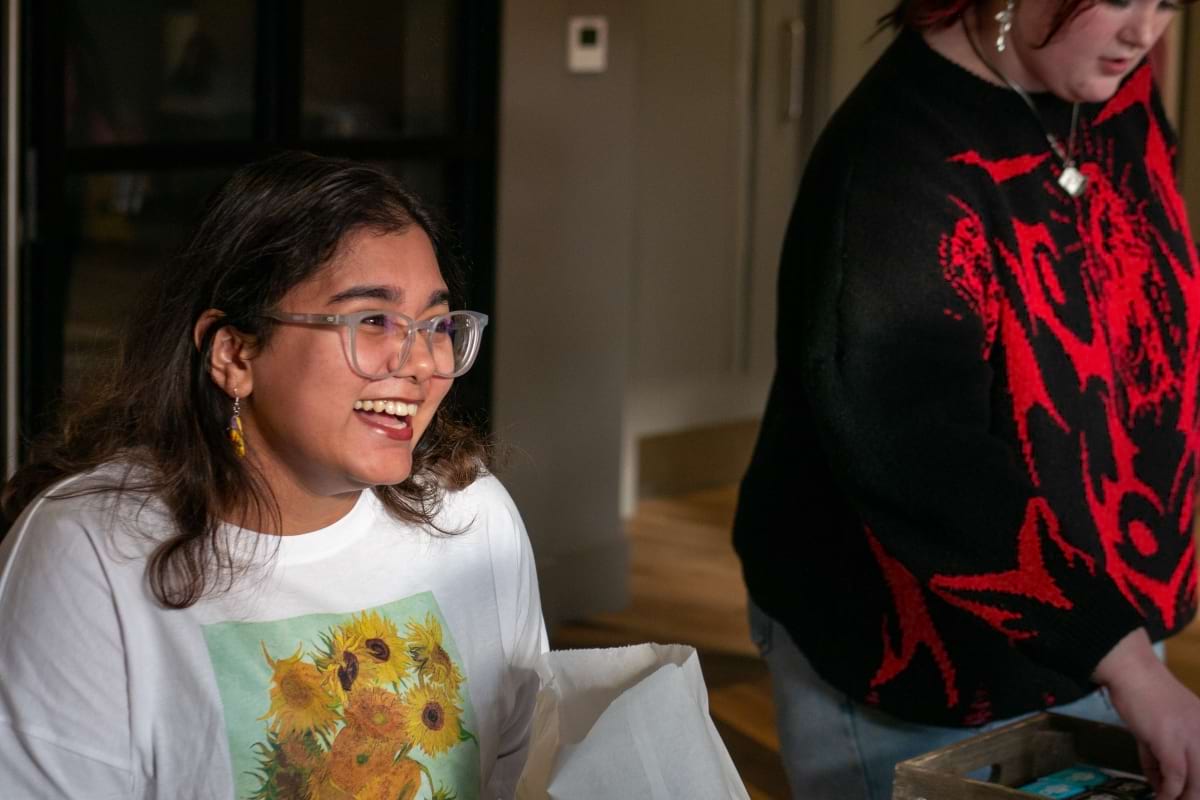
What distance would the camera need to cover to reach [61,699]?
1.17 meters

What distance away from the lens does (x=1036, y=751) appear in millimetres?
1362

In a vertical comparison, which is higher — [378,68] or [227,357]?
[378,68]

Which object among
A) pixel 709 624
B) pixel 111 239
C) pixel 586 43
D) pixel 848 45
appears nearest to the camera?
pixel 111 239

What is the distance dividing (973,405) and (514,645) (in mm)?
460

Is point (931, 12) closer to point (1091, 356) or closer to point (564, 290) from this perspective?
point (1091, 356)

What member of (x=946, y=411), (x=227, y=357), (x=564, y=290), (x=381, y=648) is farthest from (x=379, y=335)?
(x=564, y=290)

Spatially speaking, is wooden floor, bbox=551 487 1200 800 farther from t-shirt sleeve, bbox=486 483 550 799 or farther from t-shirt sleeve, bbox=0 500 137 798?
t-shirt sleeve, bbox=0 500 137 798

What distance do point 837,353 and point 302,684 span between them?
1.75ft

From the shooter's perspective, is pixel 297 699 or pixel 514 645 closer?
pixel 297 699

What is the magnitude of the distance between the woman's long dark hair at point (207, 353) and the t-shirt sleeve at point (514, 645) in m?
0.25

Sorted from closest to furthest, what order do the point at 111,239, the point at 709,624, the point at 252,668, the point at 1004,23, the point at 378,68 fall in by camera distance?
the point at 252,668 < the point at 1004,23 < the point at 111,239 < the point at 378,68 < the point at 709,624

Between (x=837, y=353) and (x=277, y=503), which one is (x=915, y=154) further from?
(x=277, y=503)

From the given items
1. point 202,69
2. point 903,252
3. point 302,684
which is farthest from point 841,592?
point 202,69

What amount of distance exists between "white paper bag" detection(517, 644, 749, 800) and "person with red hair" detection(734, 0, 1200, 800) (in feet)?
0.90
